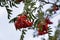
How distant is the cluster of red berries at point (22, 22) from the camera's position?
30.7 inches

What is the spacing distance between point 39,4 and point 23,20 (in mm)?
176

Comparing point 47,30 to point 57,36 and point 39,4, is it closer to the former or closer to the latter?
point 57,36

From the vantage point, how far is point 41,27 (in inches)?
29.4

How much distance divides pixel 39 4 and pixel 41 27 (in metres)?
0.22

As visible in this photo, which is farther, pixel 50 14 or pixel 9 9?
pixel 50 14

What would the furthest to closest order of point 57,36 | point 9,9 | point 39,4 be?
point 39,4 → point 9,9 → point 57,36

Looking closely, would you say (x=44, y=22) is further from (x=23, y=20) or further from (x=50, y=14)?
(x=50, y=14)

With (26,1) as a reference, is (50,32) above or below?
below

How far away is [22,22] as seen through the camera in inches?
31.4

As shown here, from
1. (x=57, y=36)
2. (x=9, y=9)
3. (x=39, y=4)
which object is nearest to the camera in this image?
(x=57, y=36)

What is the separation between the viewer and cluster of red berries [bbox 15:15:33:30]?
0.78m

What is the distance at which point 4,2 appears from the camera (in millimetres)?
853

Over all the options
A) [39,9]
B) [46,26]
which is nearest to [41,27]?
[46,26]

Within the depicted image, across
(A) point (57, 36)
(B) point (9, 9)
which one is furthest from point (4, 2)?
(A) point (57, 36)
